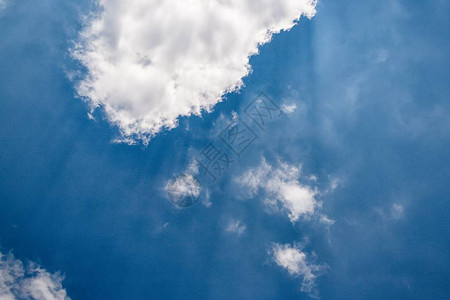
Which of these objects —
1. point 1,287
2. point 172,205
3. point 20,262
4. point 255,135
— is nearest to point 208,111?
point 255,135

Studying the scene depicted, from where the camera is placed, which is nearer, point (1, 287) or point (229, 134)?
point (1, 287)

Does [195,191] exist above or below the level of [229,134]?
below

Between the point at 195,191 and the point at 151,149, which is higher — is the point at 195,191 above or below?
below

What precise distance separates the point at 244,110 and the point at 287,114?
64.3 feet

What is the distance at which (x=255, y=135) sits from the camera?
156 meters

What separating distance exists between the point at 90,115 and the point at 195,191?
5883cm

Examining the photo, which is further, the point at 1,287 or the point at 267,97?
the point at 267,97

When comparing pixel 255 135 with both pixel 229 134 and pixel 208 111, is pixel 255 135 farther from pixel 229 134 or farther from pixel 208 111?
pixel 208 111

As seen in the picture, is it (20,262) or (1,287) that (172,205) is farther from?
(1,287)

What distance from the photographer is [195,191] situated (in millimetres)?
154000

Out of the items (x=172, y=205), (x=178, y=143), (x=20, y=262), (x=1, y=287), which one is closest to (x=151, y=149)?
(x=178, y=143)

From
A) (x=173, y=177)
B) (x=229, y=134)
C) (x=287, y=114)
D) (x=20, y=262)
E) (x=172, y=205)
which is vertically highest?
(x=287, y=114)

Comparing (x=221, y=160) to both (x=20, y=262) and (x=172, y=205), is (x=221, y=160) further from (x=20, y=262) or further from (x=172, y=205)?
(x=20, y=262)

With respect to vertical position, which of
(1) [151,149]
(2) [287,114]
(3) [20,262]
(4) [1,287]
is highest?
(2) [287,114]
